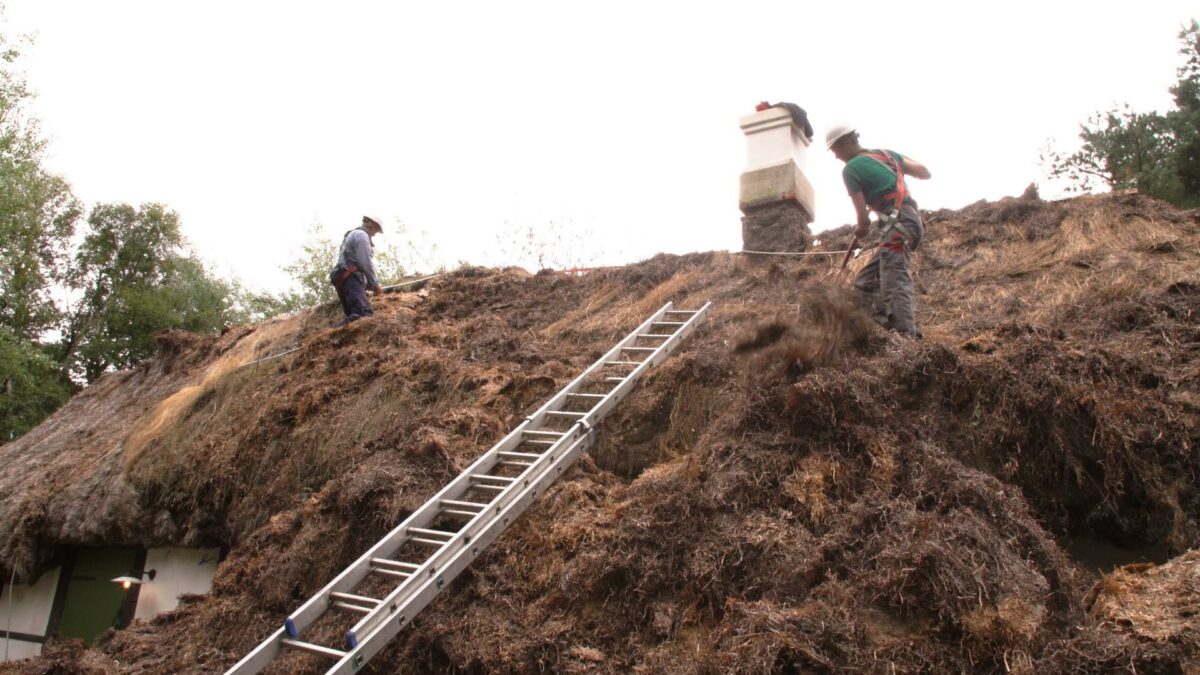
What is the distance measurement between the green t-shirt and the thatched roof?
32.5 inches

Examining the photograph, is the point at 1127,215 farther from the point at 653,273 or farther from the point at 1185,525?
the point at 653,273

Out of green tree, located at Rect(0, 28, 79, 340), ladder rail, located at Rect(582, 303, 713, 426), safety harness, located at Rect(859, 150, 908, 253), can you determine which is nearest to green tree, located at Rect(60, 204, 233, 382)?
green tree, located at Rect(0, 28, 79, 340)

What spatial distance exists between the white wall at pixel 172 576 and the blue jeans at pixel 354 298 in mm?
2479

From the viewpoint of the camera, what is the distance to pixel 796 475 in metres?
3.74

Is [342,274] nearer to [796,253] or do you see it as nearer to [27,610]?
[796,253]

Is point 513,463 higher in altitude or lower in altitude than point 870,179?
lower

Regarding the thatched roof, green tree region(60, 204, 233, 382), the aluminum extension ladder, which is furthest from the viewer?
green tree region(60, 204, 233, 382)

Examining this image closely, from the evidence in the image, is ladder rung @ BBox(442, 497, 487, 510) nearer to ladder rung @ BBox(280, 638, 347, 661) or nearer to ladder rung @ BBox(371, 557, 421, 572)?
ladder rung @ BBox(371, 557, 421, 572)

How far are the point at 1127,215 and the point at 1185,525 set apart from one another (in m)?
3.19

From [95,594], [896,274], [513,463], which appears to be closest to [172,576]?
[95,594]

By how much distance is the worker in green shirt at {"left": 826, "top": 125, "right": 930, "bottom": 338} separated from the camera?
4.86 meters

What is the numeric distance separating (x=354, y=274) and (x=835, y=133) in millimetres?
4860

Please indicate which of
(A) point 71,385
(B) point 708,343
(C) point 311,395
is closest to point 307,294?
(A) point 71,385

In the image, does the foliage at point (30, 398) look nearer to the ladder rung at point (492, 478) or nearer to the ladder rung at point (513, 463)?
the ladder rung at point (513, 463)
